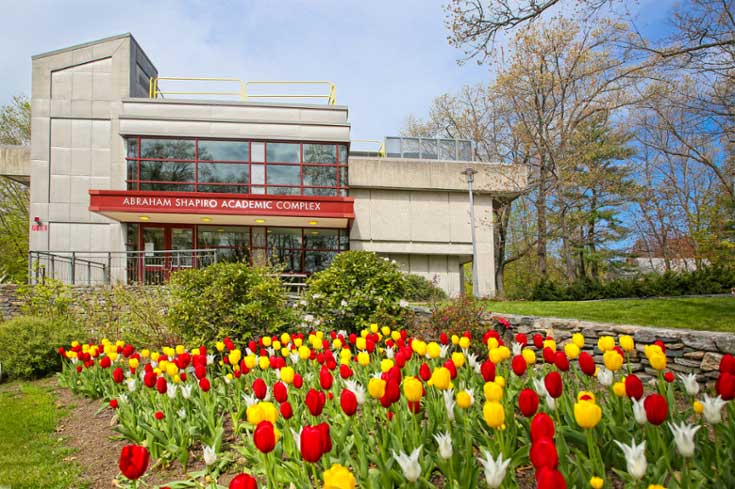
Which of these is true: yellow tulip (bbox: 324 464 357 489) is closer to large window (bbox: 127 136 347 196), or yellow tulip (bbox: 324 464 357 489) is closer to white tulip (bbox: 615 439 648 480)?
white tulip (bbox: 615 439 648 480)

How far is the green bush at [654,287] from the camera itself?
48.6ft

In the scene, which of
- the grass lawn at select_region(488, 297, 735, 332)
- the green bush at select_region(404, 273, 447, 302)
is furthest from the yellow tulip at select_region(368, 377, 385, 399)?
the green bush at select_region(404, 273, 447, 302)

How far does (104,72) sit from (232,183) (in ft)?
27.8

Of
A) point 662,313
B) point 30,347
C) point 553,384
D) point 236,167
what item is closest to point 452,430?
point 553,384

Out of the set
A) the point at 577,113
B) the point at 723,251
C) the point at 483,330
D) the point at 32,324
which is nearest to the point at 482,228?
the point at 577,113

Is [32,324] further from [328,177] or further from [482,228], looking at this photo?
[482,228]

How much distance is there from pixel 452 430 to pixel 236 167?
62.6 feet

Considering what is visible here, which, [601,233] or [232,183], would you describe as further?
[601,233]

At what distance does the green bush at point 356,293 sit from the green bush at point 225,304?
0.90 meters

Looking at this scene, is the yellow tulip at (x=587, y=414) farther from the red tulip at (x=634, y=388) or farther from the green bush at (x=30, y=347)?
the green bush at (x=30, y=347)

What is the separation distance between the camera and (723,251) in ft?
68.2

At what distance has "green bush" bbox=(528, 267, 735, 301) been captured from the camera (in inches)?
583

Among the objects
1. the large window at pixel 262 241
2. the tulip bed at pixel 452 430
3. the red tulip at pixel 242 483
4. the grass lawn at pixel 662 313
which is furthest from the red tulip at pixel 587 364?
the large window at pixel 262 241

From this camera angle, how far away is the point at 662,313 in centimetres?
926
